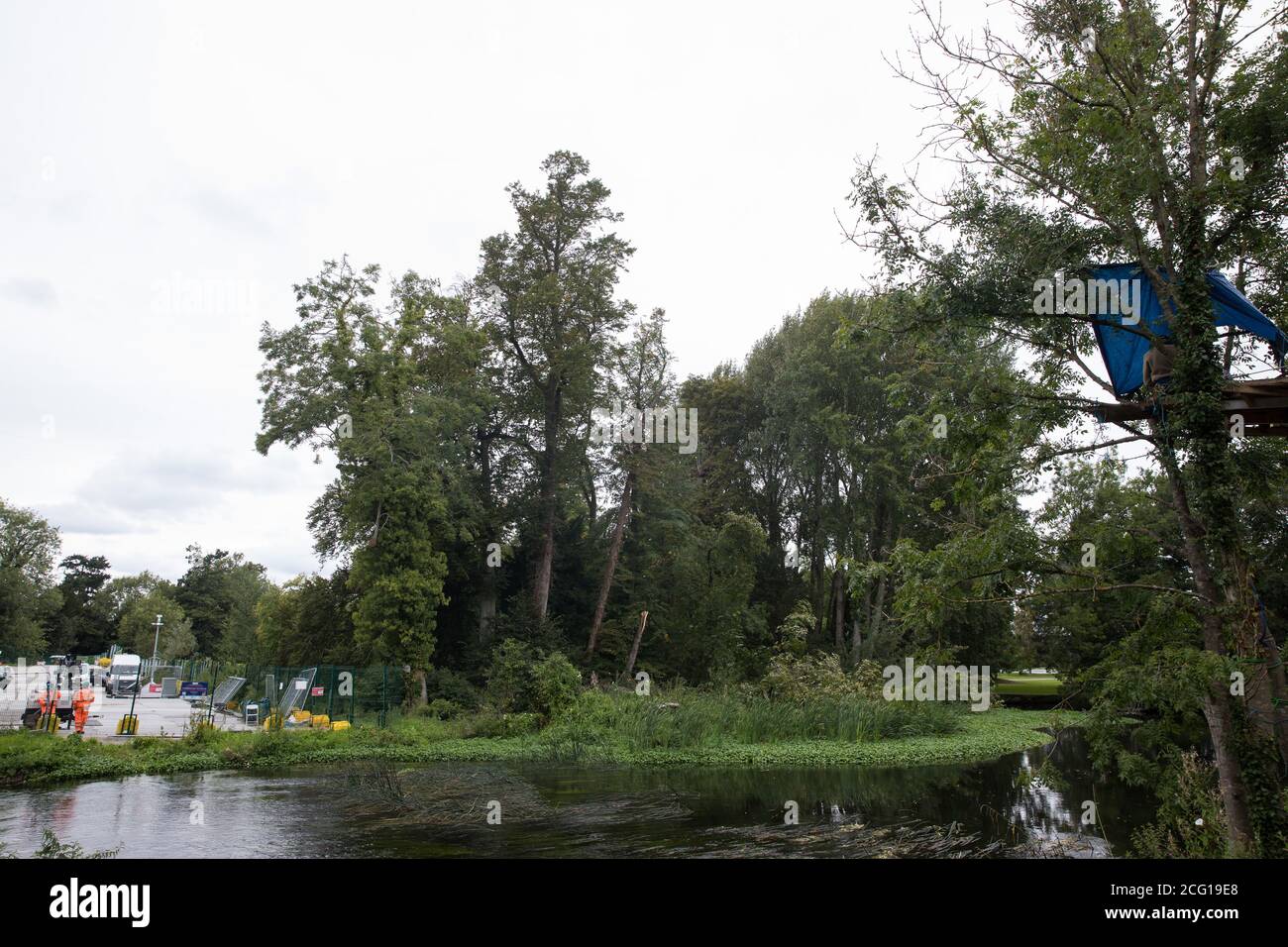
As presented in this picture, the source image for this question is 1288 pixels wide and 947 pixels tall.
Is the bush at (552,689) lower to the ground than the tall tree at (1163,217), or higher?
lower

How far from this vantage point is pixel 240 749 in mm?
15945

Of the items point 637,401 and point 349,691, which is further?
point 637,401

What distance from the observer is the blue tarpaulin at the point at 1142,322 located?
7.80 m

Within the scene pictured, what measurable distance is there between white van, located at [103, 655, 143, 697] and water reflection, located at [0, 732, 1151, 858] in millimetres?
22563

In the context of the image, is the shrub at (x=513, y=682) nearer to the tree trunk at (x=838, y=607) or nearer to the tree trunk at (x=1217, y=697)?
the tree trunk at (x=838, y=607)

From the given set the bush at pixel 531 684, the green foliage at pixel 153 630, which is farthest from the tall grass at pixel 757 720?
the green foliage at pixel 153 630

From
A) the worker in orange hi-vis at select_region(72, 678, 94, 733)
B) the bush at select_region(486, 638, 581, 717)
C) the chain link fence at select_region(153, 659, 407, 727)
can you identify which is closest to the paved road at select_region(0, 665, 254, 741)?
the worker in orange hi-vis at select_region(72, 678, 94, 733)

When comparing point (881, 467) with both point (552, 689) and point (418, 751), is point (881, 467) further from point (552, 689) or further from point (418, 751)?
point (418, 751)

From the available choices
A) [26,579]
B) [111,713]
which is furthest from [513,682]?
[26,579]

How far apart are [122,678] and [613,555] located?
22.9 metres

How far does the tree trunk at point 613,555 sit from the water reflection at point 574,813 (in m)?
12.7

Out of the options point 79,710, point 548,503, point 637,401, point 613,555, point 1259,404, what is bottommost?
point 79,710

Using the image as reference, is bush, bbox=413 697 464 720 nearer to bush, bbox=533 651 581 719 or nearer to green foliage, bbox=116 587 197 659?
bush, bbox=533 651 581 719

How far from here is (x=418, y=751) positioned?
17359mm
